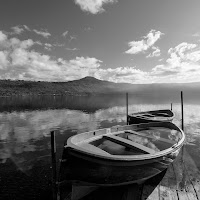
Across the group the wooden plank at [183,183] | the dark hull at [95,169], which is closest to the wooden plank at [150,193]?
the wooden plank at [183,183]

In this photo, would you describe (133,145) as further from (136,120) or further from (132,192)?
(136,120)

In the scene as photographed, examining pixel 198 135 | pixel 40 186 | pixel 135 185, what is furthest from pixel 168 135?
pixel 40 186

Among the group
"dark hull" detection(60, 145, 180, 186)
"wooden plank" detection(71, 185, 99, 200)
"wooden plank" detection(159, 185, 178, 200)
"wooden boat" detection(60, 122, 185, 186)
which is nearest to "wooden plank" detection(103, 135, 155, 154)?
"wooden boat" detection(60, 122, 185, 186)

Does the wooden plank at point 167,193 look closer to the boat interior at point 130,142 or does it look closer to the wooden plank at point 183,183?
the wooden plank at point 183,183

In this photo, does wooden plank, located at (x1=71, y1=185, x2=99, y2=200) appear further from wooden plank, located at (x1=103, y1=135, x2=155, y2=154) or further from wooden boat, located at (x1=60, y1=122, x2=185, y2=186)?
wooden plank, located at (x1=103, y1=135, x2=155, y2=154)

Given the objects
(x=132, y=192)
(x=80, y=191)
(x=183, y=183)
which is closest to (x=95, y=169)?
(x=80, y=191)

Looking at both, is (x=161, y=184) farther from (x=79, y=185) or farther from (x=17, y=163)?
(x=17, y=163)

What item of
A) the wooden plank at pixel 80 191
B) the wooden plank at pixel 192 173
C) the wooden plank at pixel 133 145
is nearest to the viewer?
the wooden plank at pixel 80 191

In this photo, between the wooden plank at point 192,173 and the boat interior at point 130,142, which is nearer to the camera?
the wooden plank at point 192,173

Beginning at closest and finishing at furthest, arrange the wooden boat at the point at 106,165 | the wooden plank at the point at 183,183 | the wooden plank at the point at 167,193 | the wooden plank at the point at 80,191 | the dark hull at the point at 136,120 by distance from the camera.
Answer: the wooden boat at the point at 106,165 < the wooden plank at the point at 80,191 < the wooden plank at the point at 167,193 < the wooden plank at the point at 183,183 < the dark hull at the point at 136,120

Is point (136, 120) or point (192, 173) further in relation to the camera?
point (136, 120)

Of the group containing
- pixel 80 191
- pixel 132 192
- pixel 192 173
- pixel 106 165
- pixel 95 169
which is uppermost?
pixel 106 165

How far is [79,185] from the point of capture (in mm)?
7984

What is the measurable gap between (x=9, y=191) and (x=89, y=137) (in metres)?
5.38
